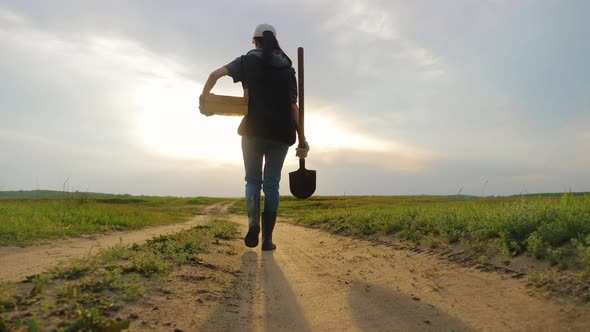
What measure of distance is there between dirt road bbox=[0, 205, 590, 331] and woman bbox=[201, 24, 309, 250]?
1.04 m

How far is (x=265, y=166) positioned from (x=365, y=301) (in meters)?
2.87

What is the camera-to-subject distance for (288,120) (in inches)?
217

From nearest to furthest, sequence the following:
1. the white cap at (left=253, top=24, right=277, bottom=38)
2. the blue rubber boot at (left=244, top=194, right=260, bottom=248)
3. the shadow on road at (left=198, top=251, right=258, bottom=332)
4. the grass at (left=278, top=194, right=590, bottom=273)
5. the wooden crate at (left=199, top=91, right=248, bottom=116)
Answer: the shadow on road at (left=198, top=251, right=258, bottom=332) < the grass at (left=278, top=194, right=590, bottom=273) < the blue rubber boot at (left=244, top=194, right=260, bottom=248) < the wooden crate at (left=199, top=91, right=248, bottom=116) < the white cap at (left=253, top=24, right=277, bottom=38)

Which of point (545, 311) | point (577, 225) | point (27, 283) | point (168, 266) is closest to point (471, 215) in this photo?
point (577, 225)

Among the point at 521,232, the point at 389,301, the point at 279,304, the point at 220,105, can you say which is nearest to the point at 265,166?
the point at 220,105

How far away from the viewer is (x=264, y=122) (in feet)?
17.3

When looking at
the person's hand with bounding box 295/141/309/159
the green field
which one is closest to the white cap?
the person's hand with bounding box 295/141/309/159

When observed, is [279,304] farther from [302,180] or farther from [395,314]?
[302,180]

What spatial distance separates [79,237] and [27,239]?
4.19 ft

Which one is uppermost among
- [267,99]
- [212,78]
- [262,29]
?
[262,29]

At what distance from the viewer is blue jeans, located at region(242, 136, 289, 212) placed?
541cm

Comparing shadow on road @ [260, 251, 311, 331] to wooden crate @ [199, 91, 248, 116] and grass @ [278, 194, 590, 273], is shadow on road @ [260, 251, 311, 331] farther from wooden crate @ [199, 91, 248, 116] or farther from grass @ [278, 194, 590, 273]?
wooden crate @ [199, 91, 248, 116]

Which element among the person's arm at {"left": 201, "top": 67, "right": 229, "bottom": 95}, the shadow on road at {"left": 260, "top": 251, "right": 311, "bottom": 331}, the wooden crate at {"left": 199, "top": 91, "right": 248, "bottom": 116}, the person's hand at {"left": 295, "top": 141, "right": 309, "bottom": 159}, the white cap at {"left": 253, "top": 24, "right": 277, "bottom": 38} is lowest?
the shadow on road at {"left": 260, "top": 251, "right": 311, "bottom": 331}

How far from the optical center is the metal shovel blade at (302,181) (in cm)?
608
